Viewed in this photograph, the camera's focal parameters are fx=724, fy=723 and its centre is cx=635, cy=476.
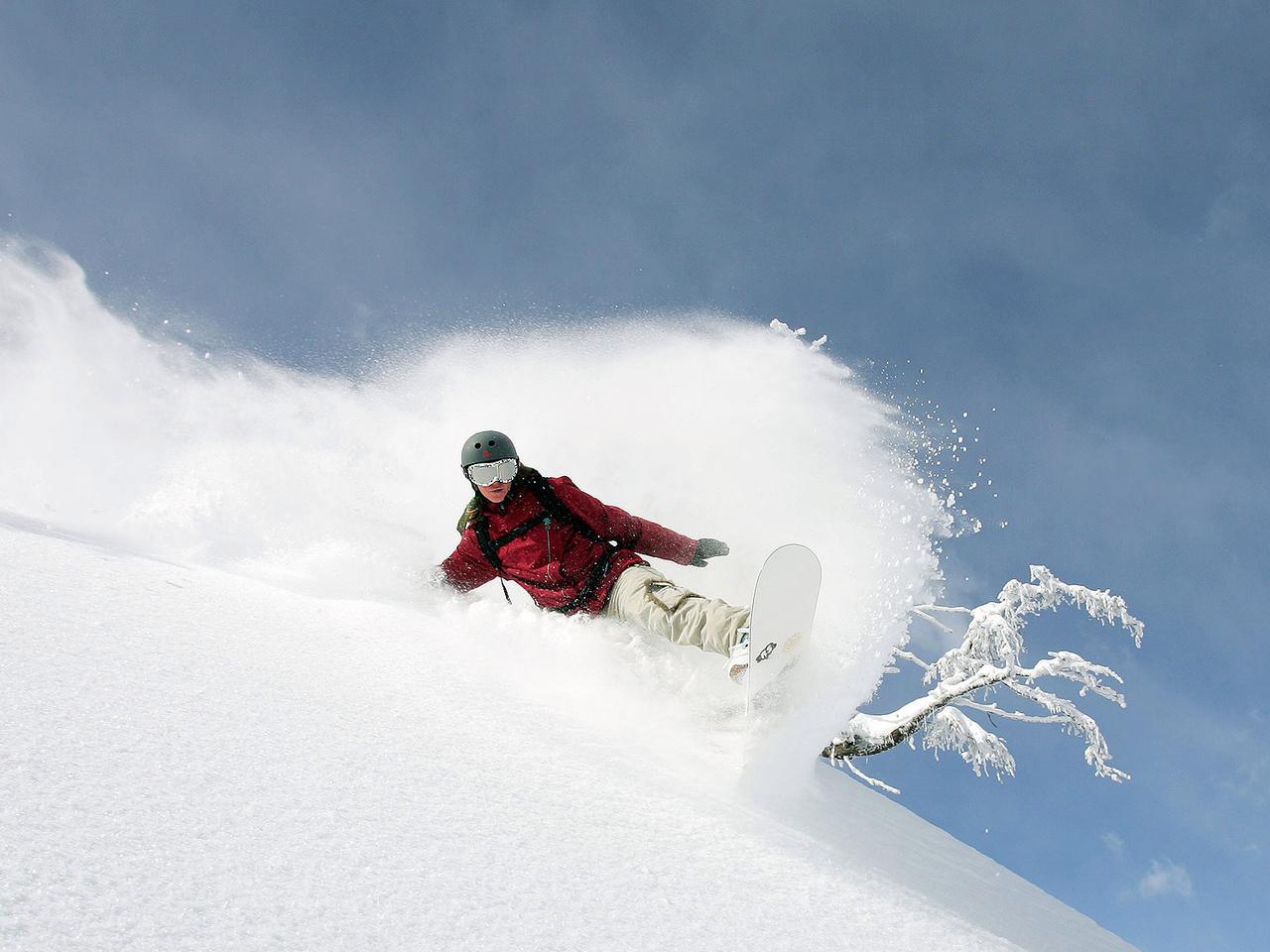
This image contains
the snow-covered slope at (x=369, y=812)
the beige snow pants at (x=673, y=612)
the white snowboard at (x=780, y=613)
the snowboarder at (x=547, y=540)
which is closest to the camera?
the snow-covered slope at (x=369, y=812)

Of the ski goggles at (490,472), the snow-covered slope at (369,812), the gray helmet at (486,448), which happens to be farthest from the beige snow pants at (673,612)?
the gray helmet at (486,448)

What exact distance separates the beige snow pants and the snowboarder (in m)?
0.01

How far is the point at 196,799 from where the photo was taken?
141 centimetres

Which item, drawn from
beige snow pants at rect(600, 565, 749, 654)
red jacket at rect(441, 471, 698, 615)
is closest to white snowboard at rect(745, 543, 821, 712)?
beige snow pants at rect(600, 565, 749, 654)

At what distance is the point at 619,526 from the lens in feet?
16.8

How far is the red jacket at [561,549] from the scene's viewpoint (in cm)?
495

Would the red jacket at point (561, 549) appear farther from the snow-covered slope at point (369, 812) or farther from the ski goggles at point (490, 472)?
the snow-covered slope at point (369, 812)

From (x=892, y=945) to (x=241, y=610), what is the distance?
2679 mm

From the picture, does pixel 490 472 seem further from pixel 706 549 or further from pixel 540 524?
pixel 706 549

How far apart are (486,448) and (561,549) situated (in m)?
0.87

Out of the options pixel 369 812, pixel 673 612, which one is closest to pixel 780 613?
pixel 673 612

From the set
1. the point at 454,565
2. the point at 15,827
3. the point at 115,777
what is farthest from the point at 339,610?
the point at 15,827

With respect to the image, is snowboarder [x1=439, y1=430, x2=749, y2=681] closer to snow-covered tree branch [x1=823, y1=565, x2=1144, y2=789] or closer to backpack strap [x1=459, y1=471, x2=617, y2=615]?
backpack strap [x1=459, y1=471, x2=617, y2=615]

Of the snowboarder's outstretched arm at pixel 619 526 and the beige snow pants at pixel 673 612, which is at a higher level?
the snowboarder's outstretched arm at pixel 619 526
